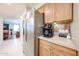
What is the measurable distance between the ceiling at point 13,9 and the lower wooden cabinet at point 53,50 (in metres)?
0.61

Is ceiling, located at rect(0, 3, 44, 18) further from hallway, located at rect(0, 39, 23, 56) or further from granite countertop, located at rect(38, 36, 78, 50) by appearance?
granite countertop, located at rect(38, 36, 78, 50)

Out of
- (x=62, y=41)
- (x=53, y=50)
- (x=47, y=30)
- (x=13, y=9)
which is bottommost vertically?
(x=53, y=50)

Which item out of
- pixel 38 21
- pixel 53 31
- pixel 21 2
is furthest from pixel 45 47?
pixel 21 2

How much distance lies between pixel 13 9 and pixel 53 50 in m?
0.78

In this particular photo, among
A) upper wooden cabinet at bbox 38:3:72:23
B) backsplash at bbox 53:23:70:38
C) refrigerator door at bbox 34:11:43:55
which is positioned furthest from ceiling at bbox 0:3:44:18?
backsplash at bbox 53:23:70:38

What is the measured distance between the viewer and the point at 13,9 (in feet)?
5.51

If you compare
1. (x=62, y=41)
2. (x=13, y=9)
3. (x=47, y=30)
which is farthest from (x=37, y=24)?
(x=13, y=9)

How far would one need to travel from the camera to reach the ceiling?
1.56 meters

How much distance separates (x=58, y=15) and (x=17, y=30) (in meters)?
0.90

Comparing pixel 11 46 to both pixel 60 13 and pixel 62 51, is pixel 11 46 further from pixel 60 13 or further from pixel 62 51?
pixel 60 13

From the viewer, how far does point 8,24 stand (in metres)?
1.69

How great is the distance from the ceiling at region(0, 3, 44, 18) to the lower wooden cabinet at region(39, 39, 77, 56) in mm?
606

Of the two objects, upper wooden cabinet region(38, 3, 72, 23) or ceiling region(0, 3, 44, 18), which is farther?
upper wooden cabinet region(38, 3, 72, 23)

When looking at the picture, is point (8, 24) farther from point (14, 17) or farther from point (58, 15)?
point (58, 15)
